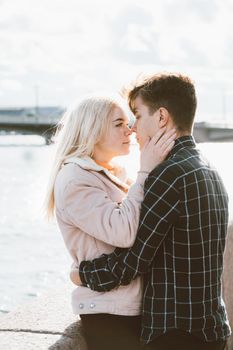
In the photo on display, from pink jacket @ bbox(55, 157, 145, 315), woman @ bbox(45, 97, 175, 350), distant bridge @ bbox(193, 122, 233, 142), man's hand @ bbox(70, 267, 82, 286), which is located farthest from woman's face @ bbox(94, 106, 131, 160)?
distant bridge @ bbox(193, 122, 233, 142)

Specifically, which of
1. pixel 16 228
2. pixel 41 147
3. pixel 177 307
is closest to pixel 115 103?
pixel 177 307

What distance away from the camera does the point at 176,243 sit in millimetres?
2551

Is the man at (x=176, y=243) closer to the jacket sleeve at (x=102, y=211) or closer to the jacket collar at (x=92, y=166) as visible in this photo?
the jacket sleeve at (x=102, y=211)

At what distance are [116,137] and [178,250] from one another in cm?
55

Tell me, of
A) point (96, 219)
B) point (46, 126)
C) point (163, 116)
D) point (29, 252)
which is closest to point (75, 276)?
point (96, 219)

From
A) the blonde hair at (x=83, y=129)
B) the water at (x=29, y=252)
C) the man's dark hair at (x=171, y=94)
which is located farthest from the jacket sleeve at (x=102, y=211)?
the water at (x=29, y=252)

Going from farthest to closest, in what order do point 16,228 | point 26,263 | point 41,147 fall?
point 41,147 < point 16,228 < point 26,263

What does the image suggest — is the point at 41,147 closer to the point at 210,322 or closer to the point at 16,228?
the point at 16,228

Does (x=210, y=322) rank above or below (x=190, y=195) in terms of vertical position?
below

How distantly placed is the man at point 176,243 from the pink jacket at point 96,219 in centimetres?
5

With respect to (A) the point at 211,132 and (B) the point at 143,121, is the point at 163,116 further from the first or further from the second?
(A) the point at 211,132

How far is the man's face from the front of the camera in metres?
2.66

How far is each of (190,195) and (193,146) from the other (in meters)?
0.23

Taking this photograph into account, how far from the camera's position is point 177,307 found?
8.39 ft
